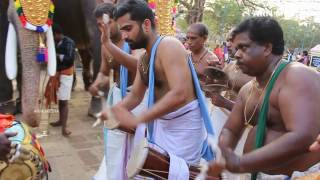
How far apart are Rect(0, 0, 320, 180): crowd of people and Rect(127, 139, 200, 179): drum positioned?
47mm

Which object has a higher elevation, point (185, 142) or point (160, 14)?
point (160, 14)

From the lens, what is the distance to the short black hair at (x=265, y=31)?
1.90 metres

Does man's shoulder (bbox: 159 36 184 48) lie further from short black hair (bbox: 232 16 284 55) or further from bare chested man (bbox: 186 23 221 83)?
bare chested man (bbox: 186 23 221 83)

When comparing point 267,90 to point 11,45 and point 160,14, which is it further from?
point 160,14

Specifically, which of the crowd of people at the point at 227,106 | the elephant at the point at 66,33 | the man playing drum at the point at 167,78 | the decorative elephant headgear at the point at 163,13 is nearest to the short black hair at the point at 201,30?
the crowd of people at the point at 227,106

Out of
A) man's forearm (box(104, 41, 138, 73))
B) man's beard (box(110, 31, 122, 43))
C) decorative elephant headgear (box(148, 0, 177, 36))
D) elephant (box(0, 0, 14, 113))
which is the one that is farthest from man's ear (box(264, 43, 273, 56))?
elephant (box(0, 0, 14, 113))

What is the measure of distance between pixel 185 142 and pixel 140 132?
1.29 feet

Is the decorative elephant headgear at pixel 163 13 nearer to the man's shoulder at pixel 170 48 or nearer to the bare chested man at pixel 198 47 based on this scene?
the bare chested man at pixel 198 47

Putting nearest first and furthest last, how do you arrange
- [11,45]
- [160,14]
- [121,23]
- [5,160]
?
[5,160] → [121,23] → [11,45] → [160,14]

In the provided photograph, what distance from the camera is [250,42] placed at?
1.91 meters

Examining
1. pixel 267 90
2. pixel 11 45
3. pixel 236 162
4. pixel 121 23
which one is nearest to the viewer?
pixel 236 162

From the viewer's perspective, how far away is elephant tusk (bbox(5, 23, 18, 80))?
11.8ft

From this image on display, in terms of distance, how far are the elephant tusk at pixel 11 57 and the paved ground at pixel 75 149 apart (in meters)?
0.95

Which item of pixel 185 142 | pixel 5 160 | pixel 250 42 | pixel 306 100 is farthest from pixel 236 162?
pixel 5 160
